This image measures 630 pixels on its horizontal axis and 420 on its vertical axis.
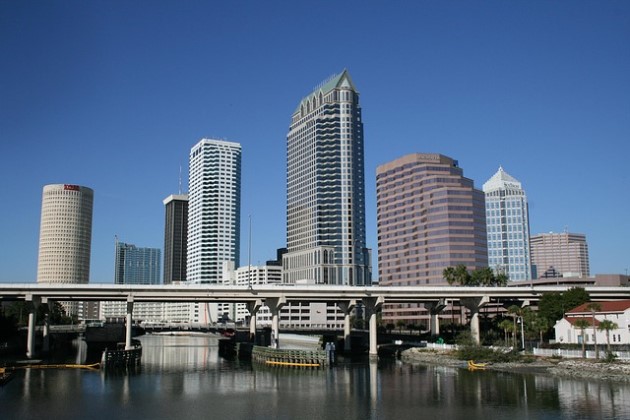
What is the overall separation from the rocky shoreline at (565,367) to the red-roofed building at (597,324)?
930 centimetres

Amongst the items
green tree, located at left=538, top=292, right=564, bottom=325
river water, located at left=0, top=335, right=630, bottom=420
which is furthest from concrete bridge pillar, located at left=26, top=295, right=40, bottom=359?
green tree, located at left=538, top=292, right=564, bottom=325

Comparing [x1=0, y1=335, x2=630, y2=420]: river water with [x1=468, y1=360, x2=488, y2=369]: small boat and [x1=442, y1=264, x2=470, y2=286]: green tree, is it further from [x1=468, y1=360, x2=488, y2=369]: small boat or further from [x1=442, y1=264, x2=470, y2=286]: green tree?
[x1=442, y1=264, x2=470, y2=286]: green tree

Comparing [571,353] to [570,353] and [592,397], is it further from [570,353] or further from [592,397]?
[592,397]

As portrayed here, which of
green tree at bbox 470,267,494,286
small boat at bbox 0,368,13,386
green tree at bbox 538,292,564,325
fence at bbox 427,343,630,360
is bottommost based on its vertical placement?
small boat at bbox 0,368,13,386

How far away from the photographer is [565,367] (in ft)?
333

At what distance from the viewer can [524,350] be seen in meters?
123

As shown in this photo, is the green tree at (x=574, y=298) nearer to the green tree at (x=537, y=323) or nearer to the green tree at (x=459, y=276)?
the green tree at (x=537, y=323)

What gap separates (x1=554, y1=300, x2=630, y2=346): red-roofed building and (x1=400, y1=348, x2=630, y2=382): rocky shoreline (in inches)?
366

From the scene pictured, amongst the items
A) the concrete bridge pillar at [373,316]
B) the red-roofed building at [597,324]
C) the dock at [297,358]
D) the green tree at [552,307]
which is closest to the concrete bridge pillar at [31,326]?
the dock at [297,358]

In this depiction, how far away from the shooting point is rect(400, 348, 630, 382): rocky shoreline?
3656 inches

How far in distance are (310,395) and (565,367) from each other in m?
44.5

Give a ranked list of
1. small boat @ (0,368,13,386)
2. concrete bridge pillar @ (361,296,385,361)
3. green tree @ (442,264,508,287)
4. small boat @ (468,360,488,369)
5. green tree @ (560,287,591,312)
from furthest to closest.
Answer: green tree @ (442,264,508,287)
concrete bridge pillar @ (361,296,385,361)
green tree @ (560,287,591,312)
small boat @ (468,360,488,369)
small boat @ (0,368,13,386)

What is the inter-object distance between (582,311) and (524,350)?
13.6 m

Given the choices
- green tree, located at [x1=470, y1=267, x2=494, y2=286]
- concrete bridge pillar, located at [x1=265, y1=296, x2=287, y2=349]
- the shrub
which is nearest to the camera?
the shrub
